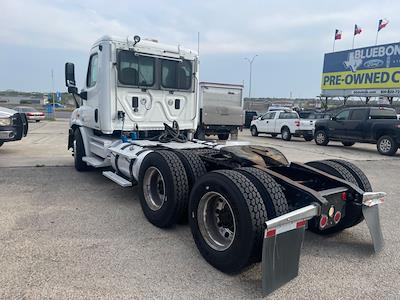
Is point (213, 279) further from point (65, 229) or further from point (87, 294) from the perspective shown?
point (65, 229)

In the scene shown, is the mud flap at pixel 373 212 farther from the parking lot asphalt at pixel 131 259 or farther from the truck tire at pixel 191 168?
the truck tire at pixel 191 168

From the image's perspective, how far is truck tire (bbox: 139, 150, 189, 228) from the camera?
3947 millimetres

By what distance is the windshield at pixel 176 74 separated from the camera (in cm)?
647

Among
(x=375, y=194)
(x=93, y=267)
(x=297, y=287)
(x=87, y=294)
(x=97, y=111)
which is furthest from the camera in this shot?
(x=97, y=111)

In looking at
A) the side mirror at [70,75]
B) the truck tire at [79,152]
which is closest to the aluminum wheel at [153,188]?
the truck tire at [79,152]

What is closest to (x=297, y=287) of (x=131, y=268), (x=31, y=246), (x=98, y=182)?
(x=131, y=268)

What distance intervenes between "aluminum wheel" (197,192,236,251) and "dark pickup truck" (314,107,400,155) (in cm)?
1179

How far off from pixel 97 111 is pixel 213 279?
169 inches

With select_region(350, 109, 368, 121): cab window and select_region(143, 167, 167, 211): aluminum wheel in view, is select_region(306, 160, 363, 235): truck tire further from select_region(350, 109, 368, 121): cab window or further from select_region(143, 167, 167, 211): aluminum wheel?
select_region(350, 109, 368, 121): cab window

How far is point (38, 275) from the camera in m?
2.99

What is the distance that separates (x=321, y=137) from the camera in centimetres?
1642

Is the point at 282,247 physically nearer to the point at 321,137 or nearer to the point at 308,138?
the point at 321,137

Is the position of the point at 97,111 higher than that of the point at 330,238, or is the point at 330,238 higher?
the point at 97,111

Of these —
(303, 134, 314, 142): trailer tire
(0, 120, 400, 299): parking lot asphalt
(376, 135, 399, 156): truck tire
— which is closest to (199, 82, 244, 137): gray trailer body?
(303, 134, 314, 142): trailer tire
